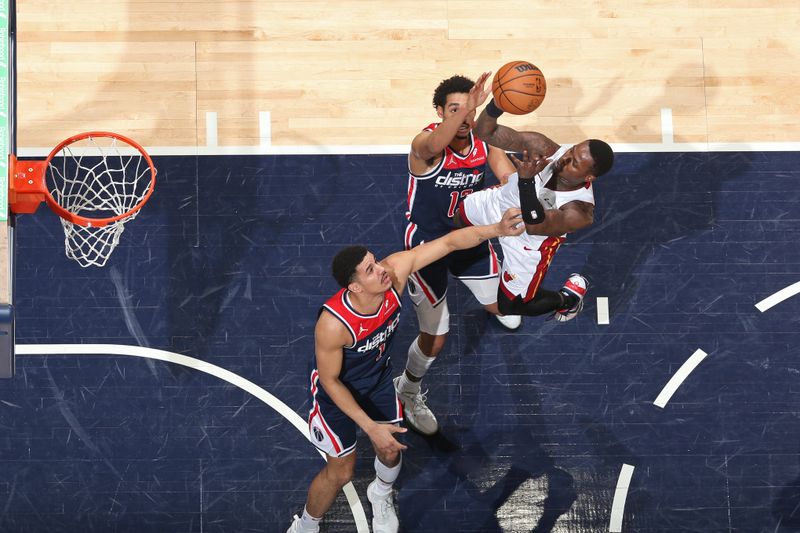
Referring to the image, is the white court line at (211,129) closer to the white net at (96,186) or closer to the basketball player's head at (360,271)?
the white net at (96,186)

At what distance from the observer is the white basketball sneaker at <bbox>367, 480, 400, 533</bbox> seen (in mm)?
→ 6379

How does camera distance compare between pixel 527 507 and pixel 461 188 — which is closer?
pixel 461 188

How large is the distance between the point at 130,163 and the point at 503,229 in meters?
3.26

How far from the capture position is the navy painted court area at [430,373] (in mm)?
6699

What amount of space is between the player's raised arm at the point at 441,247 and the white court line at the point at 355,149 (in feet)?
5.58

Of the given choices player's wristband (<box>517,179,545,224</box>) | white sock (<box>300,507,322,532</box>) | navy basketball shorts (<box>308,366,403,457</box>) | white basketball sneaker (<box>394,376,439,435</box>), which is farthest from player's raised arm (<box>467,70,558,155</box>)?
white sock (<box>300,507,322,532</box>)

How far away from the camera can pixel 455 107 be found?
231 inches

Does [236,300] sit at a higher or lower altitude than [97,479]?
higher

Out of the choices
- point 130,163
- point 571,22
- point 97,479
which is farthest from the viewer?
point 571,22

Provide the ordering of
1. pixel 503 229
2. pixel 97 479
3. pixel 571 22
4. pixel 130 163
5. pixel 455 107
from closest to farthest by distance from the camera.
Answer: pixel 503 229, pixel 455 107, pixel 97 479, pixel 130 163, pixel 571 22

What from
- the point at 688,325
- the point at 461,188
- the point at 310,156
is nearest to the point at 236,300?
the point at 310,156

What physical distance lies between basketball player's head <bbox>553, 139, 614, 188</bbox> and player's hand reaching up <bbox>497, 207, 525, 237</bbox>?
452 mm

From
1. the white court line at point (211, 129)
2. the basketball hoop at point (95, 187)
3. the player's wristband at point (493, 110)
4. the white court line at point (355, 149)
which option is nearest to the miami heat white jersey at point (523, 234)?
the player's wristband at point (493, 110)

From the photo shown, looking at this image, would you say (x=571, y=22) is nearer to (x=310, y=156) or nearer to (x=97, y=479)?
(x=310, y=156)
